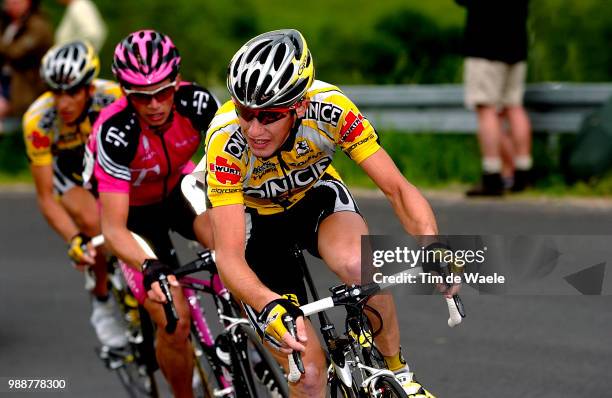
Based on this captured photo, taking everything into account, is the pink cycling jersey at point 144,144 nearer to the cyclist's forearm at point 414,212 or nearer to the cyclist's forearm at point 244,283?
the cyclist's forearm at point 244,283

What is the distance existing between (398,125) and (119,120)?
6.73 metres

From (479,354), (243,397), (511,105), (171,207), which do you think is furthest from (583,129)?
(243,397)

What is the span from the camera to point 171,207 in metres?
7.34

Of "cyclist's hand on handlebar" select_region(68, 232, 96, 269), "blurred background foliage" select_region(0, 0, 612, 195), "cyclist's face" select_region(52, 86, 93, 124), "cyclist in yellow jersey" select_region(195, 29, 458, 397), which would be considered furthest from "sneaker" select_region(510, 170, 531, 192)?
"cyclist in yellow jersey" select_region(195, 29, 458, 397)

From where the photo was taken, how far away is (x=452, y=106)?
12.7 meters

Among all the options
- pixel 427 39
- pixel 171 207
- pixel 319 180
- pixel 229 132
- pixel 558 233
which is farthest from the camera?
pixel 427 39

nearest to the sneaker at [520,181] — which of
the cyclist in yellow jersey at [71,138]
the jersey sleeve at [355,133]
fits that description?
the cyclist in yellow jersey at [71,138]

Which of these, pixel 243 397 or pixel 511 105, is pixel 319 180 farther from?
pixel 511 105

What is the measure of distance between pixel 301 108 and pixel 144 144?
5.70ft

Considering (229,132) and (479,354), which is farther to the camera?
(479,354)

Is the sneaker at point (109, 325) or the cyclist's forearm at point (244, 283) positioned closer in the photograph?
the cyclist's forearm at point (244, 283)

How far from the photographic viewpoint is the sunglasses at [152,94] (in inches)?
262

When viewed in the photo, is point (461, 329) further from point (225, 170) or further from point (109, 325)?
point (225, 170)

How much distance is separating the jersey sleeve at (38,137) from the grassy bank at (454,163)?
4.84 metres
